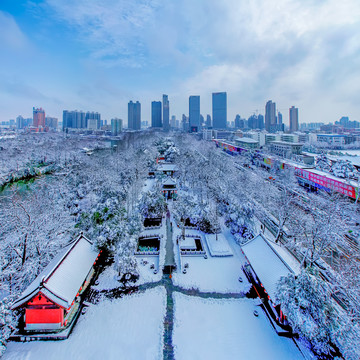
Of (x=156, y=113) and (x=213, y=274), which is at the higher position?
(x=156, y=113)

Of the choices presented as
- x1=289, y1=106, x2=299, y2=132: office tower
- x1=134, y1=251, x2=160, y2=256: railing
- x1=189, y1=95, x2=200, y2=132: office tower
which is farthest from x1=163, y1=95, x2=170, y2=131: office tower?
x1=134, y1=251, x2=160, y2=256: railing

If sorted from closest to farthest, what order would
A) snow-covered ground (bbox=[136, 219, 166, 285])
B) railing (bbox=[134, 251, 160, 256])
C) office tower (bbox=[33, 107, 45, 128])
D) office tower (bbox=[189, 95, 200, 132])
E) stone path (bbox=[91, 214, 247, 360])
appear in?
stone path (bbox=[91, 214, 247, 360]) < snow-covered ground (bbox=[136, 219, 166, 285]) < railing (bbox=[134, 251, 160, 256]) < office tower (bbox=[33, 107, 45, 128]) < office tower (bbox=[189, 95, 200, 132])

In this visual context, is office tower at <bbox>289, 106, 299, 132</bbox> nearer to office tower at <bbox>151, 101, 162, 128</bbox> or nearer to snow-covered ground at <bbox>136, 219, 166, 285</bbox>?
office tower at <bbox>151, 101, 162, 128</bbox>

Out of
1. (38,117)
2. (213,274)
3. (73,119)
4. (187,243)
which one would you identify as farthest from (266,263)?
(38,117)

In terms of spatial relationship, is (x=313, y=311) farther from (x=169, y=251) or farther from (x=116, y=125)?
(x=116, y=125)

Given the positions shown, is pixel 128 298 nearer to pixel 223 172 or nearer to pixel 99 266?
pixel 99 266

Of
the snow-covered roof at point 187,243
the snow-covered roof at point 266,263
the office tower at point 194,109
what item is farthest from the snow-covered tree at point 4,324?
the office tower at point 194,109
